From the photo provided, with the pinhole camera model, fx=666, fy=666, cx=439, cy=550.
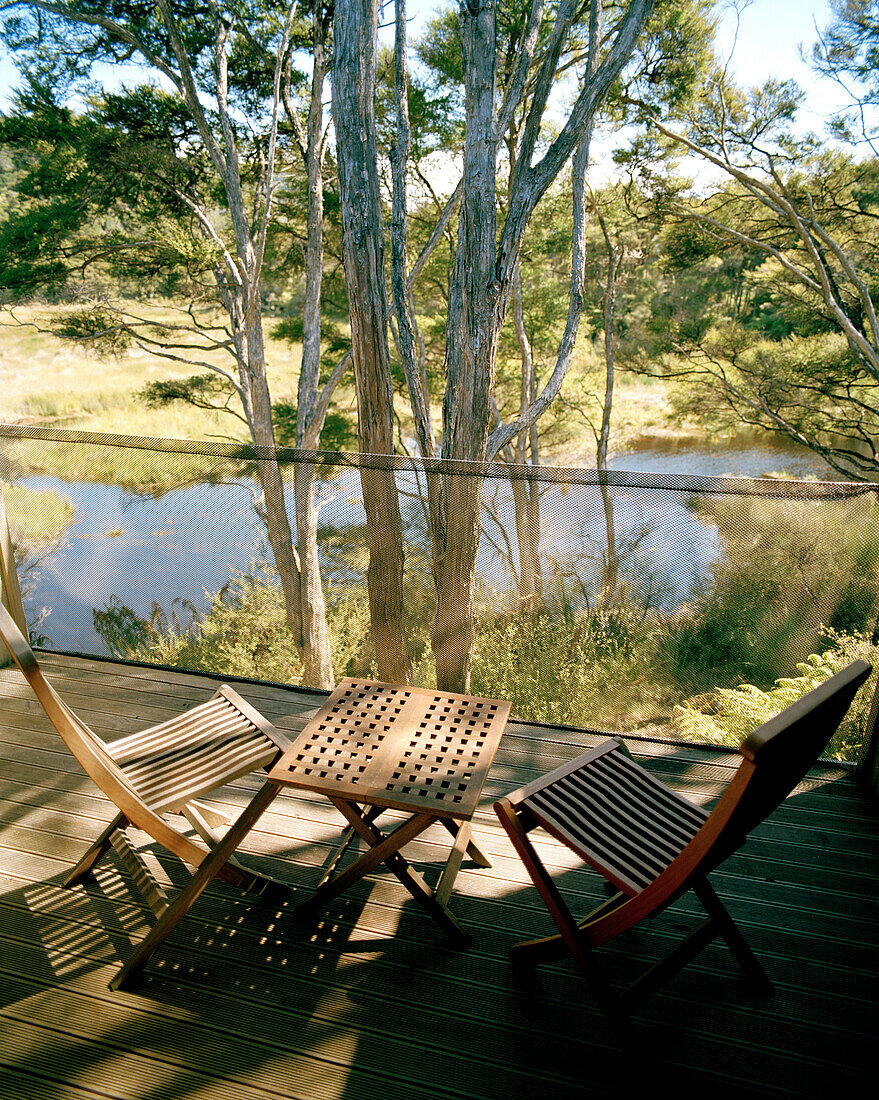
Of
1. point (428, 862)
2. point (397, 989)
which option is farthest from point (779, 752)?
point (428, 862)

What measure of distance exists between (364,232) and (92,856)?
4889mm

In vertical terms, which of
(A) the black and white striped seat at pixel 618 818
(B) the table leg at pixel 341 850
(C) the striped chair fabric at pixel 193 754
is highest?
(C) the striped chair fabric at pixel 193 754

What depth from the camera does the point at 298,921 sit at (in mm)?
1954

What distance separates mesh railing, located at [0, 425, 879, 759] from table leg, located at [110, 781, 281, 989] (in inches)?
62.7

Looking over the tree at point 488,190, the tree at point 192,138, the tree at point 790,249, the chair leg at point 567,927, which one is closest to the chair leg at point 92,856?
the chair leg at point 567,927

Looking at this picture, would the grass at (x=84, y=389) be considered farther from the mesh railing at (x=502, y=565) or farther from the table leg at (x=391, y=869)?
the table leg at (x=391, y=869)

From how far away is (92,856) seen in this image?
2.03 metres

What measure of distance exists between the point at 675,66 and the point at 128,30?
722 cm

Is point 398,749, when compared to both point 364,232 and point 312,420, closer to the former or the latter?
point 364,232

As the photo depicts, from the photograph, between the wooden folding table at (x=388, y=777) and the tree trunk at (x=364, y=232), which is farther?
the tree trunk at (x=364, y=232)

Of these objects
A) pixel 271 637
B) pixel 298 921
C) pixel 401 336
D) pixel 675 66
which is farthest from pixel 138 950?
pixel 675 66

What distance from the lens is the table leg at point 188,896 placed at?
171 centimetres

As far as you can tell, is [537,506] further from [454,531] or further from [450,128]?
[450,128]

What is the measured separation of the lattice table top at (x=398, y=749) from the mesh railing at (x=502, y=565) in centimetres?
105
